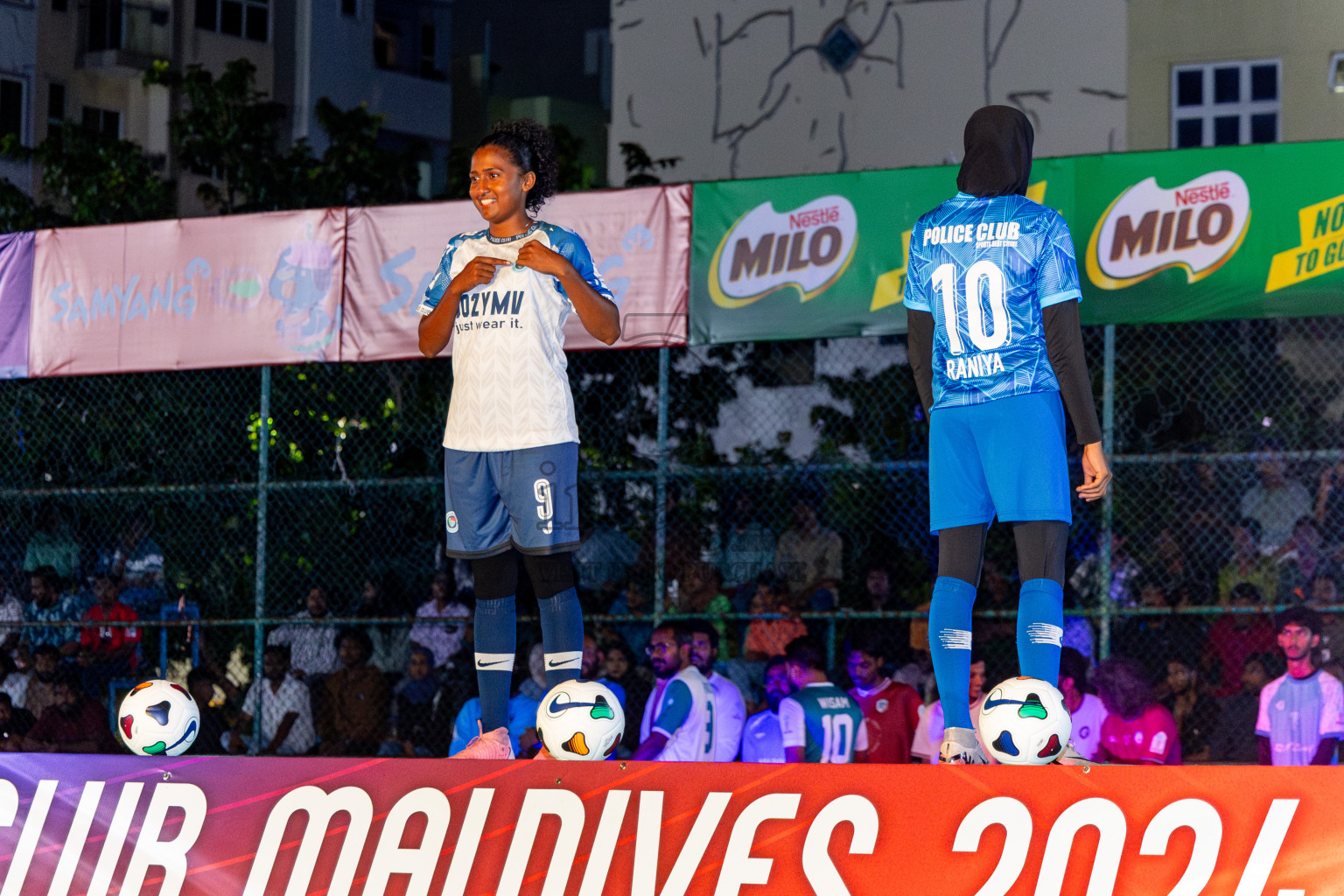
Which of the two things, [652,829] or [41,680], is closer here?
[652,829]

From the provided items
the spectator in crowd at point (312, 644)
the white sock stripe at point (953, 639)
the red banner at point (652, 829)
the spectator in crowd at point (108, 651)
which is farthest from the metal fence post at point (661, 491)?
the red banner at point (652, 829)

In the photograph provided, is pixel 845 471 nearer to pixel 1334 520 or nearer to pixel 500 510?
pixel 1334 520

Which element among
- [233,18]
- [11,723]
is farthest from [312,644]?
[233,18]

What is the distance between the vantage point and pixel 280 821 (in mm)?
3744

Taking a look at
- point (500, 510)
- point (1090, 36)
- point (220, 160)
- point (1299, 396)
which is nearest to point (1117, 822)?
point (500, 510)

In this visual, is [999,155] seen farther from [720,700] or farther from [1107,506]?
[720,700]

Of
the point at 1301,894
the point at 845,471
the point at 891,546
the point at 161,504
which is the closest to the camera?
the point at 1301,894

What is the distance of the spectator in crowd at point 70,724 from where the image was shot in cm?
882

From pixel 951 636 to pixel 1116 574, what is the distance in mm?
4441

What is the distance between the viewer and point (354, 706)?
29.4 ft

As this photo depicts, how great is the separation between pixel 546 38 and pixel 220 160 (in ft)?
41.8

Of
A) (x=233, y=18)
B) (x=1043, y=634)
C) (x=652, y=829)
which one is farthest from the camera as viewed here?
(x=233, y=18)

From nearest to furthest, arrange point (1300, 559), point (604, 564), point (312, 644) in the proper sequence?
point (1300, 559) → point (604, 564) → point (312, 644)

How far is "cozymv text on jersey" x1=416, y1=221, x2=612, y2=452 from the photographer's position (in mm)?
4883
